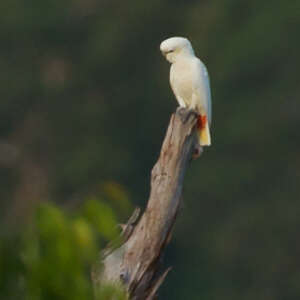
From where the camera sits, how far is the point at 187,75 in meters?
8.92

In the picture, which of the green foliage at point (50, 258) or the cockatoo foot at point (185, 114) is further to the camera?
the cockatoo foot at point (185, 114)

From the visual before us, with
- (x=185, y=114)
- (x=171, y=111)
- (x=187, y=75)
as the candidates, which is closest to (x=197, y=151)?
(x=185, y=114)

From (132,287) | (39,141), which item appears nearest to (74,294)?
(132,287)

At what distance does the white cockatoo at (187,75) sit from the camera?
8.66 meters

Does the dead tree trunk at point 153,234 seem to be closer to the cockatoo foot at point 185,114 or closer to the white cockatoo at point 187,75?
the cockatoo foot at point 185,114

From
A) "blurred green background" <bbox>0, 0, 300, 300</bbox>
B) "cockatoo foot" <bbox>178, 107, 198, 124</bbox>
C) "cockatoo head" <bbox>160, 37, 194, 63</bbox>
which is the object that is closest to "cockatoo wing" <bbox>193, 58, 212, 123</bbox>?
"cockatoo head" <bbox>160, 37, 194, 63</bbox>

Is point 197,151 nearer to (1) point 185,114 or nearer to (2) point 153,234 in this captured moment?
(1) point 185,114

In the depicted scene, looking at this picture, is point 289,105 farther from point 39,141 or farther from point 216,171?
point 39,141

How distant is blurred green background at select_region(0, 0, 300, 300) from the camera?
29.0 m

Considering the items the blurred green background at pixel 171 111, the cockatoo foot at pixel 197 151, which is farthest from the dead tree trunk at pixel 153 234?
the blurred green background at pixel 171 111

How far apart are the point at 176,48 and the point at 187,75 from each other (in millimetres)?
275

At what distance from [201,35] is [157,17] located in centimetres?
126

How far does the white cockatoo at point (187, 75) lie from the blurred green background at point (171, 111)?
672 inches

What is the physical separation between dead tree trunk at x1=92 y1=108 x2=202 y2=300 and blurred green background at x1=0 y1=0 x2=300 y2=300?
755 inches
